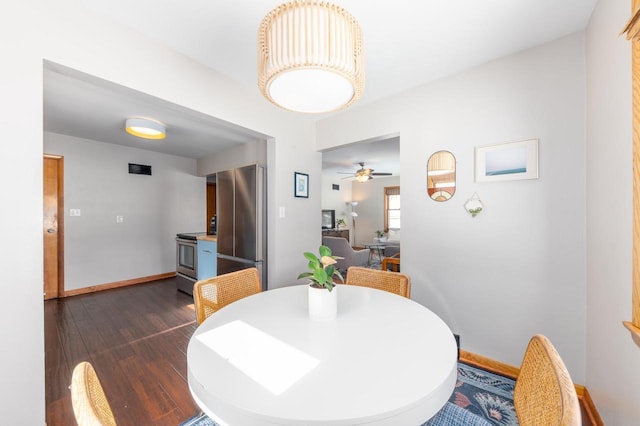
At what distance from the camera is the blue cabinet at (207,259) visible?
3381 mm

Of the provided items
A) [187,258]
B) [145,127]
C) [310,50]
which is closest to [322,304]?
[310,50]

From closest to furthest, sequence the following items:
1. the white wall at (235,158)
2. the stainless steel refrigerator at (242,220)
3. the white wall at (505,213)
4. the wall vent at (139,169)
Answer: the white wall at (505,213), the stainless steel refrigerator at (242,220), the white wall at (235,158), the wall vent at (139,169)

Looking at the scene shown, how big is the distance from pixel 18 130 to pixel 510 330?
3227mm

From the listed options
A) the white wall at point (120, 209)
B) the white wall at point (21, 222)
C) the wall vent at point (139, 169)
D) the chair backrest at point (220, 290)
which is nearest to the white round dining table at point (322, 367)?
the chair backrest at point (220, 290)

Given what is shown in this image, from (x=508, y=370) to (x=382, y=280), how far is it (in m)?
1.23

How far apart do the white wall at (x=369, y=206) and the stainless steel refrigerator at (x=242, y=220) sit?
5565 millimetres

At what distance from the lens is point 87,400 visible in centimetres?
51

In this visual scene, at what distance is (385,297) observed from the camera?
1.39 metres

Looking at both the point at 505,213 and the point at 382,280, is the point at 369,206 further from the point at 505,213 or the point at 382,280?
the point at 382,280

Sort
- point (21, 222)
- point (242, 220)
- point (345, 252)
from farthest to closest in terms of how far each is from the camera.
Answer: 1. point (345, 252)
2. point (242, 220)
3. point (21, 222)

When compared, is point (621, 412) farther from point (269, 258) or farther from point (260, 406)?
point (269, 258)

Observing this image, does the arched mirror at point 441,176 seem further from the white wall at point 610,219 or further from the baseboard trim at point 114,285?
the baseboard trim at point 114,285

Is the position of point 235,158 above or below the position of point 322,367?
above

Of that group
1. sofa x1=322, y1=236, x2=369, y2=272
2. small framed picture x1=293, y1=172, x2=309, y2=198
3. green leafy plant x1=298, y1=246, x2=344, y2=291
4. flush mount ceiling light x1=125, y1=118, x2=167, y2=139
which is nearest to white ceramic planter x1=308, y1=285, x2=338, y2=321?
green leafy plant x1=298, y1=246, x2=344, y2=291
